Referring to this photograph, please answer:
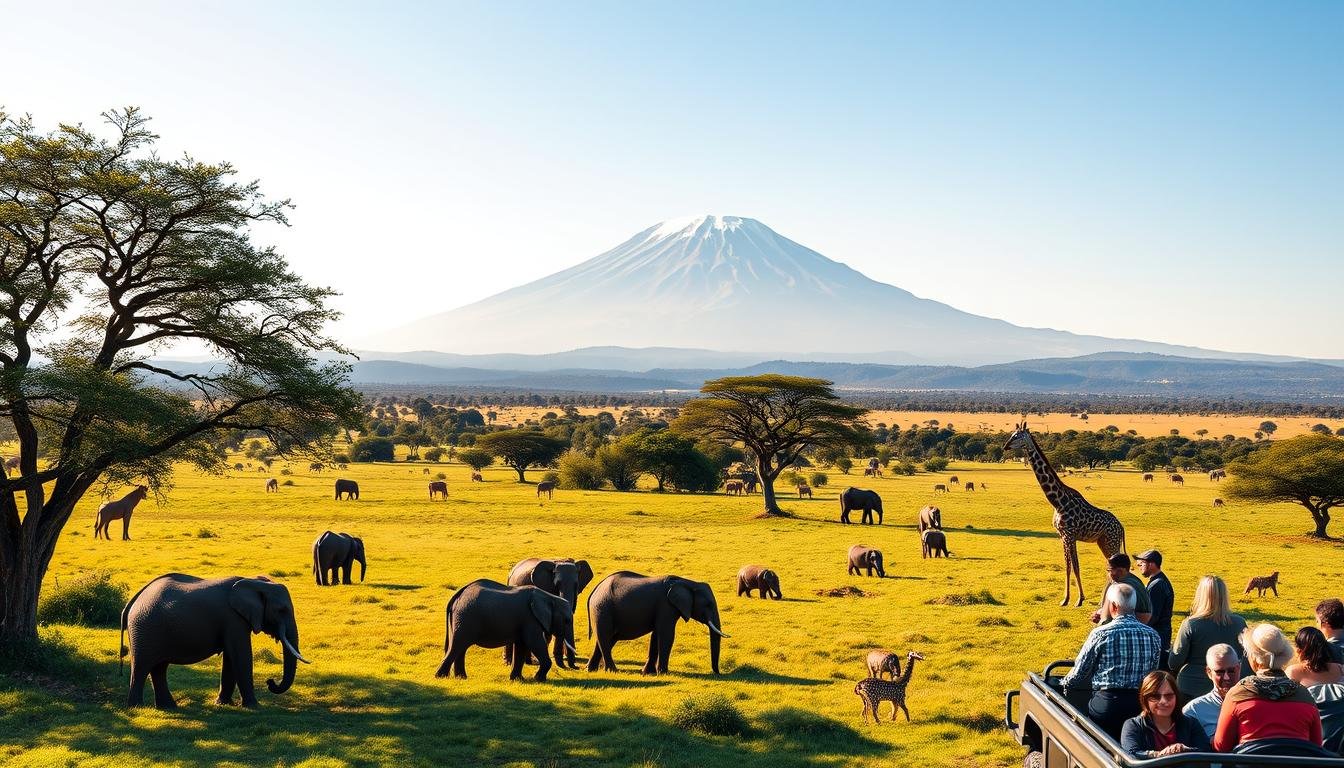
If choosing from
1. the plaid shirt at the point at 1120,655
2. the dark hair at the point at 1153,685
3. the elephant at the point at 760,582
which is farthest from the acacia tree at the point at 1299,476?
the dark hair at the point at 1153,685

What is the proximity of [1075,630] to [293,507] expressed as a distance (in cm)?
3806

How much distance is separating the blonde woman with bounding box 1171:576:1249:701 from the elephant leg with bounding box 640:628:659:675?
8905 millimetres

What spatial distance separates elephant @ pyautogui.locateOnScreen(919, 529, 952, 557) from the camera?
31.4 m

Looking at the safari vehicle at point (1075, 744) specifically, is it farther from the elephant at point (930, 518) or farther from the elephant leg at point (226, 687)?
the elephant at point (930, 518)

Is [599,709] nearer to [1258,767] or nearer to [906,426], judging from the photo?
[1258,767]

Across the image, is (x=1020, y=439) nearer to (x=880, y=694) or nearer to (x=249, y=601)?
(x=880, y=694)

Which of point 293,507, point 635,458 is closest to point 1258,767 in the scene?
point 293,507

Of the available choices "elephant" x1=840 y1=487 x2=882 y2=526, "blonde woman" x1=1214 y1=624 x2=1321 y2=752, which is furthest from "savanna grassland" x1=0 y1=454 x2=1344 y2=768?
"blonde woman" x1=1214 y1=624 x2=1321 y2=752

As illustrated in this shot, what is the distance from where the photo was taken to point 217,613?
13312 millimetres

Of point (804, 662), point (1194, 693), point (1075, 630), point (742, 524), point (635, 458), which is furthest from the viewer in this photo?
point (635, 458)

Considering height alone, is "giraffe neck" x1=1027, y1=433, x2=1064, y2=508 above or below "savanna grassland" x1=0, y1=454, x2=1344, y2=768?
above

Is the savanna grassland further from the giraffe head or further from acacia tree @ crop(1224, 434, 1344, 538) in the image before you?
the giraffe head

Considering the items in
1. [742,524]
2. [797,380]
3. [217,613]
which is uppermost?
[797,380]

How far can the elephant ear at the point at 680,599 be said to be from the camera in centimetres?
1612
